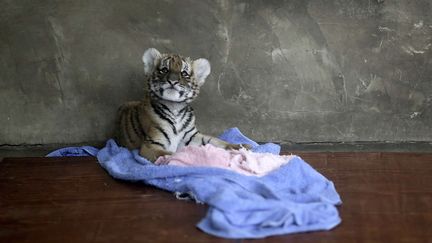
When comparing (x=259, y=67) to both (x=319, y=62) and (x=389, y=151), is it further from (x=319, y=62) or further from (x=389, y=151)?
(x=389, y=151)

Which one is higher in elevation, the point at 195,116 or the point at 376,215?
the point at 195,116

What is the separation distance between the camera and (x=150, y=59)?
3070 millimetres

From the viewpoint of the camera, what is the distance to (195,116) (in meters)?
3.46

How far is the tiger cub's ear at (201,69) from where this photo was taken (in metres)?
3.07

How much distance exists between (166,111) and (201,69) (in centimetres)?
29

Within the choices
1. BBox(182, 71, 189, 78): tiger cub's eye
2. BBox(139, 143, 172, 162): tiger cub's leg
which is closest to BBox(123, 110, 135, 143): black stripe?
BBox(139, 143, 172, 162): tiger cub's leg


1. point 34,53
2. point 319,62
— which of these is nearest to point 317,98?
point 319,62

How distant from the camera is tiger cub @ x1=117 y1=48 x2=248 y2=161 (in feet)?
9.72

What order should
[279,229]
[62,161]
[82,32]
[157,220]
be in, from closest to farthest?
1. [279,229]
2. [157,220]
3. [62,161]
4. [82,32]

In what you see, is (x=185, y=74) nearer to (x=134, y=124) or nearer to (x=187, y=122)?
(x=187, y=122)

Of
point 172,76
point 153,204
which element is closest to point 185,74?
point 172,76

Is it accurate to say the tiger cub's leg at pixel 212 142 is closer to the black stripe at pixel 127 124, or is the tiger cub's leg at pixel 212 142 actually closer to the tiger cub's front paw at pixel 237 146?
the tiger cub's front paw at pixel 237 146

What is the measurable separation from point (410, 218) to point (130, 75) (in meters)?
1.76

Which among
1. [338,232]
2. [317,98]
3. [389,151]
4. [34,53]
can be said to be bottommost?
[338,232]
